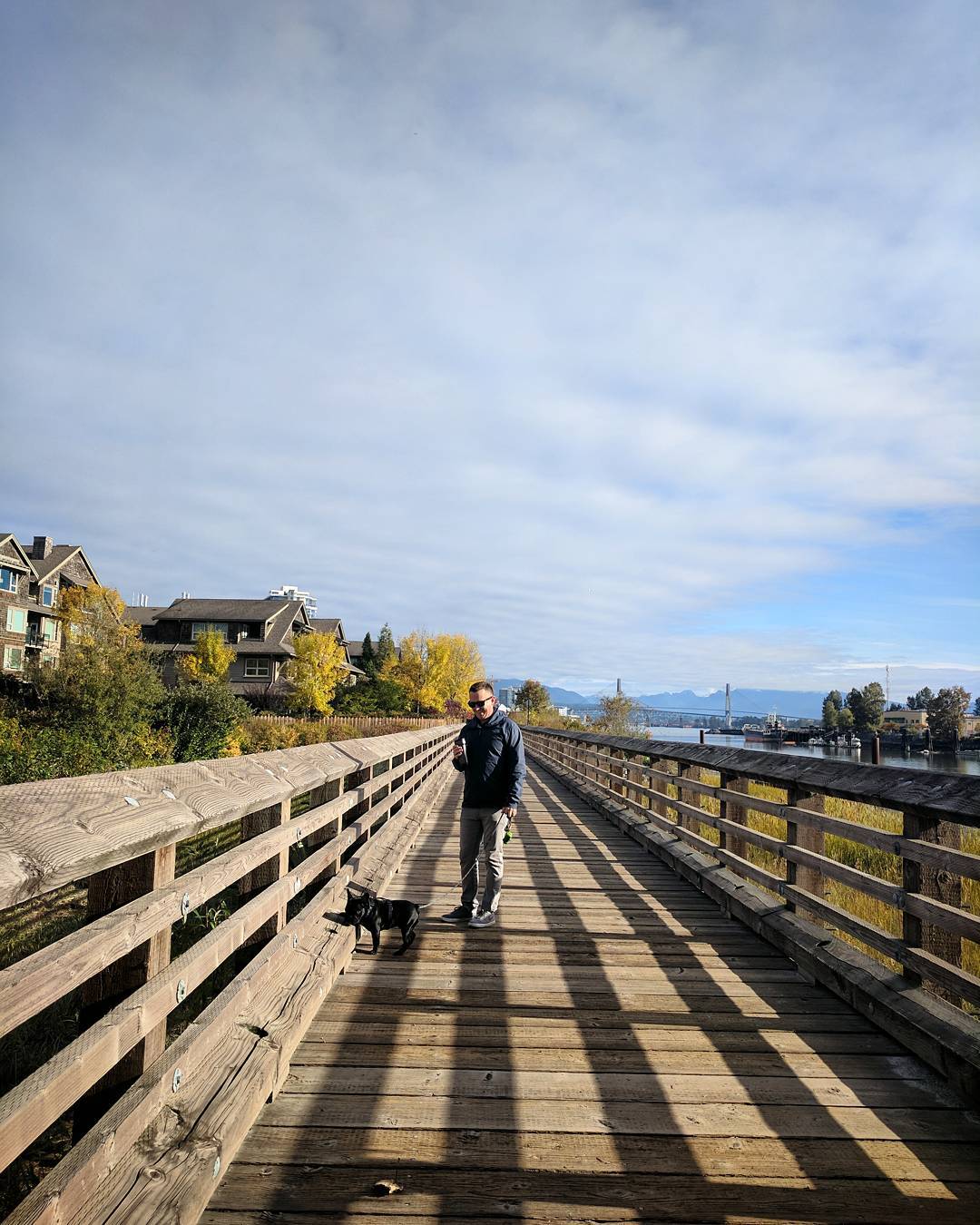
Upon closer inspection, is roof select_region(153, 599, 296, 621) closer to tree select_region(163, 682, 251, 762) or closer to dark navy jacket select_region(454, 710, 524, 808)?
tree select_region(163, 682, 251, 762)

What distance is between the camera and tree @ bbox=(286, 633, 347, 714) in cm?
5553

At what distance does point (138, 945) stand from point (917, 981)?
3690 millimetres

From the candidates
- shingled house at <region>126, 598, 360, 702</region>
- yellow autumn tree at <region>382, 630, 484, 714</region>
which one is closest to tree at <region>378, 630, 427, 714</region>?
yellow autumn tree at <region>382, 630, 484, 714</region>

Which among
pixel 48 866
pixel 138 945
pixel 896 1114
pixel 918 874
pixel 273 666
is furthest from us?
Result: pixel 273 666

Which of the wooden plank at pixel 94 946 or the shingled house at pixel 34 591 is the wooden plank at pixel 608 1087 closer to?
the wooden plank at pixel 94 946

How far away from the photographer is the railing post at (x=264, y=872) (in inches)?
142

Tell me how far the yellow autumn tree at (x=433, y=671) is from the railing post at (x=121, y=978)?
6839cm

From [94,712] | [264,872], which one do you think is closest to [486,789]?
[264,872]

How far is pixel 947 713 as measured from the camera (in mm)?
133625

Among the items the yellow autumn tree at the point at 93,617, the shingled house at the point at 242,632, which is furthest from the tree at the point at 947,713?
the yellow autumn tree at the point at 93,617

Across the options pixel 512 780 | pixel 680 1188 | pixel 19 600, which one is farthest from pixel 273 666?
pixel 680 1188

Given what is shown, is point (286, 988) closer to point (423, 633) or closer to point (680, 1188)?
point (680, 1188)

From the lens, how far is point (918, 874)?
3986 millimetres

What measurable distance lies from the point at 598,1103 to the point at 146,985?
195cm
